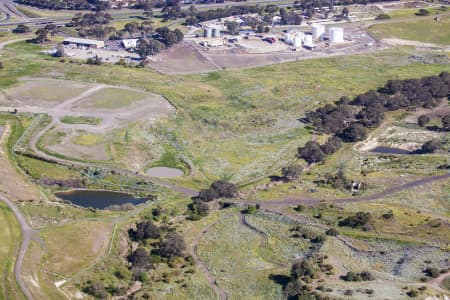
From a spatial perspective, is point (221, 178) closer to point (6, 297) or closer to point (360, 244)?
point (360, 244)

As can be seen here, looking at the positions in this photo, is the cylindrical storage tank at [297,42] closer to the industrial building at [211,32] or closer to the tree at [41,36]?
the industrial building at [211,32]

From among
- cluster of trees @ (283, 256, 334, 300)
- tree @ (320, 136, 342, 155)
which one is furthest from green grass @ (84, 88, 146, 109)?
cluster of trees @ (283, 256, 334, 300)

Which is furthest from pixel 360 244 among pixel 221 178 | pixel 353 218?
pixel 221 178

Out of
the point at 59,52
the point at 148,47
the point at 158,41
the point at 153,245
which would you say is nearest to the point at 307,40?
the point at 158,41

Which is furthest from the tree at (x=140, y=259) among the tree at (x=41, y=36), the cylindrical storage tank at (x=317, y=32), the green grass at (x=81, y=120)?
the cylindrical storage tank at (x=317, y=32)

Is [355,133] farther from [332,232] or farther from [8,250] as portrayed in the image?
[8,250]

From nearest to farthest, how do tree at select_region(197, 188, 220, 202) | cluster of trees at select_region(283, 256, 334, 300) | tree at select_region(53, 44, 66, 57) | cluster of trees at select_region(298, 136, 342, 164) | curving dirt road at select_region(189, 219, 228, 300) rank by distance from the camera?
cluster of trees at select_region(283, 256, 334, 300) → curving dirt road at select_region(189, 219, 228, 300) → tree at select_region(197, 188, 220, 202) → cluster of trees at select_region(298, 136, 342, 164) → tree at select_region(53, 44, 66, 57)

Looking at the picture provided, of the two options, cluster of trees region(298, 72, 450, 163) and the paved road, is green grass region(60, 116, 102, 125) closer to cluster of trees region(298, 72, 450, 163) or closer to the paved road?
the paved road
